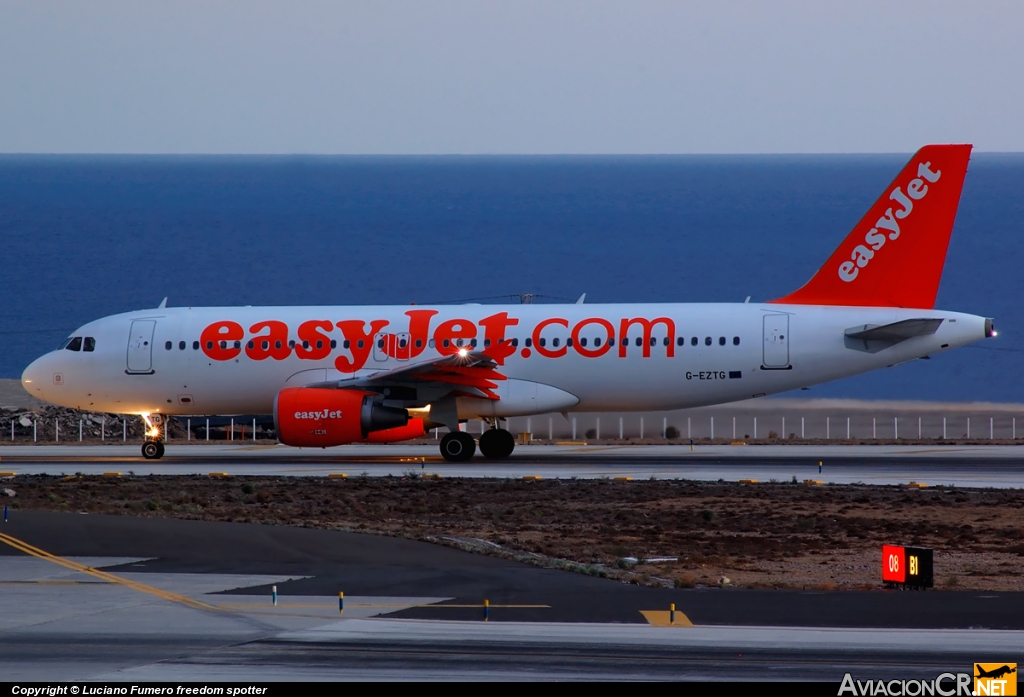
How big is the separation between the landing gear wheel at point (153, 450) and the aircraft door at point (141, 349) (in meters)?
2.27

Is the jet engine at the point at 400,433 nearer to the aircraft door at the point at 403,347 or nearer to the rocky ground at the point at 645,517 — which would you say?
the aircraft door at the point at 403,347

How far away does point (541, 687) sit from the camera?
10406mm

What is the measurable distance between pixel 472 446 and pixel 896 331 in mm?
10571

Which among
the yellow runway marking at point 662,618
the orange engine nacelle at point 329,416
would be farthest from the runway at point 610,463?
the yellow runway marking at point 662,618

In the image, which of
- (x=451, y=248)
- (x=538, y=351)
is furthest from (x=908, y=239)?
(x=451, y=248)

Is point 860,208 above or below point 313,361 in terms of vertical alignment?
above

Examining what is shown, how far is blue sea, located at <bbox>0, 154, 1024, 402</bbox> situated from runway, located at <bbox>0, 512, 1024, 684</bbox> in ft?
293

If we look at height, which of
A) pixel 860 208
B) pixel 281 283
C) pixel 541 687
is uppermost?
pixel 860 208

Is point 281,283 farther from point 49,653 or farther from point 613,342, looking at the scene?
point 49,653

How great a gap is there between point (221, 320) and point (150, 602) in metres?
22.6

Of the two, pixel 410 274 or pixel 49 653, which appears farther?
pixel 410 274

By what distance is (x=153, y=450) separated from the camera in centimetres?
3756

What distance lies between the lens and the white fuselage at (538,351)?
33594 mm

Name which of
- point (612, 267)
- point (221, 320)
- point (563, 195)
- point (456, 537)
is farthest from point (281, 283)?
point (456, 537)
